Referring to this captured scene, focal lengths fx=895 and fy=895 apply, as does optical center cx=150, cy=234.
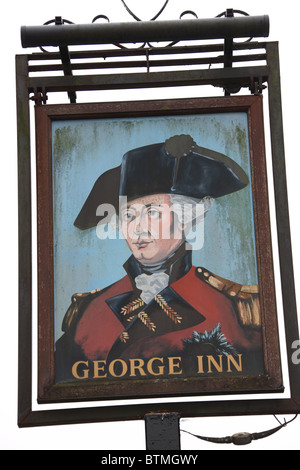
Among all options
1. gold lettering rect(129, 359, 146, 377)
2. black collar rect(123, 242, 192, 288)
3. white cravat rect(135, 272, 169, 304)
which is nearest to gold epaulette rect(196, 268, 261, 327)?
black collar rect(123, 242, 192, 288)

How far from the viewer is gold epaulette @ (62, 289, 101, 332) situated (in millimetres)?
5742

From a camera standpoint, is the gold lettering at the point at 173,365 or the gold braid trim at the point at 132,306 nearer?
the gold lettering at the point at 173,365

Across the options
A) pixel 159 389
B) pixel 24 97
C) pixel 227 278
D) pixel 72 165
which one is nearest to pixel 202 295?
pixel 227 278

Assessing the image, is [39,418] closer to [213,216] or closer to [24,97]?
[213,216]

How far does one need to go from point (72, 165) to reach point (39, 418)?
1.70 m

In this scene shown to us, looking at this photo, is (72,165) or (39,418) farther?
(72,165)

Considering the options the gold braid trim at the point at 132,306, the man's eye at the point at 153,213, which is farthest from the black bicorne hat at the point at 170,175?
the gold braid trim at the point at 132,306

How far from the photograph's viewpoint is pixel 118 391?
5.54 meters

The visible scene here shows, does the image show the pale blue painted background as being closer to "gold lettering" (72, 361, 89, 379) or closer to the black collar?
the black collar

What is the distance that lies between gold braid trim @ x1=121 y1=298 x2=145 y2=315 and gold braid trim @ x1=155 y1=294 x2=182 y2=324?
0.11 metres

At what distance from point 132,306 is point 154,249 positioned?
1.44ft

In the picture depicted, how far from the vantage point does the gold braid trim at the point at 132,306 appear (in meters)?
5.82

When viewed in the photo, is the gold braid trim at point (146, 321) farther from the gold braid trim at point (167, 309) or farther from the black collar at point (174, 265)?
the black collar at point (174, 265)

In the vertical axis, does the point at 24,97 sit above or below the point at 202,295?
above
